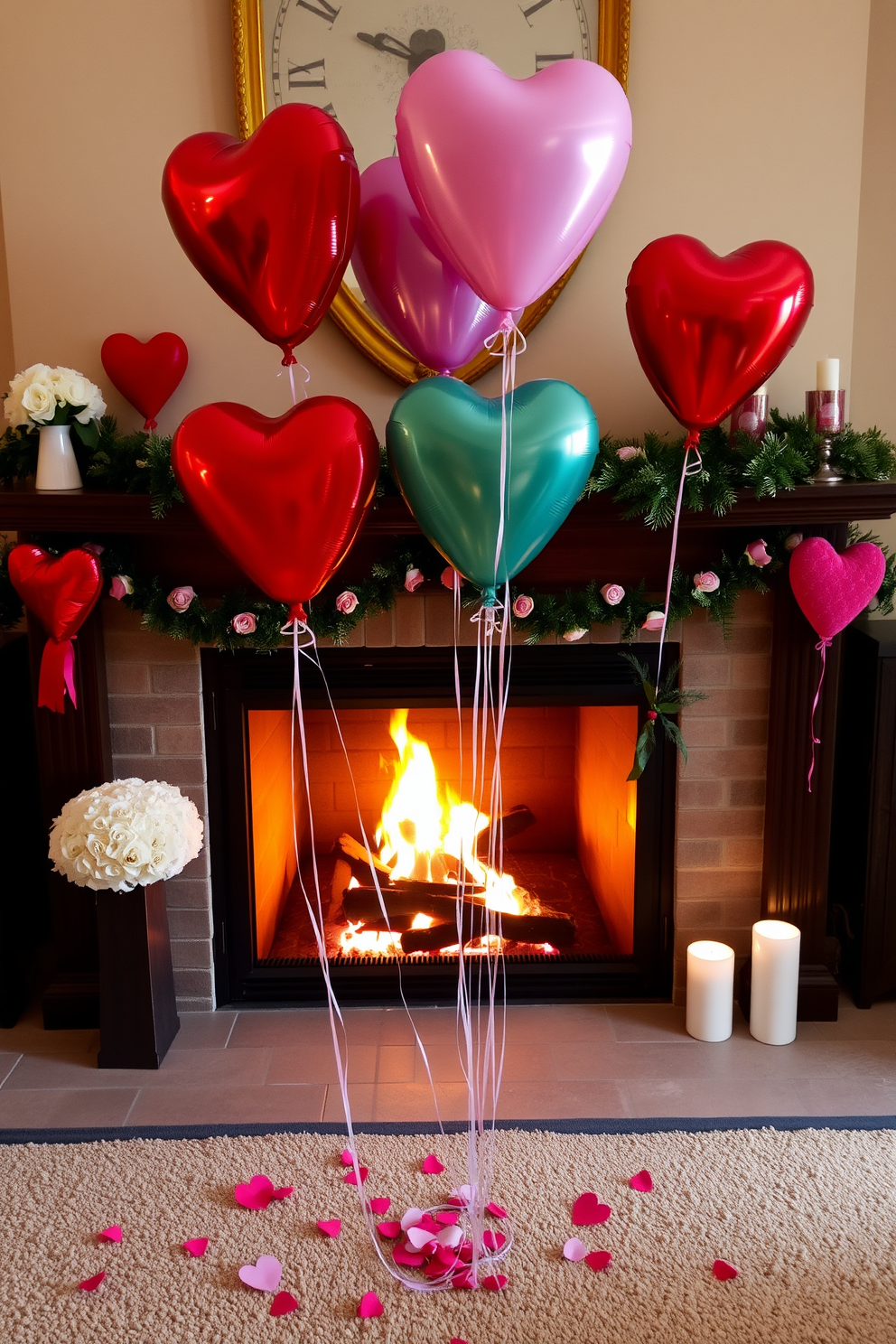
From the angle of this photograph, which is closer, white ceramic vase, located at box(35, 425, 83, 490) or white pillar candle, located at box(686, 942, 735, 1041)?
white ceramic vase, located at box(35, 425, 83, 490)

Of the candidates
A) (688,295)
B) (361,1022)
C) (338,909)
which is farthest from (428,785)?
(688,295)

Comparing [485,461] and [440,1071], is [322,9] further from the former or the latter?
[440,1071]

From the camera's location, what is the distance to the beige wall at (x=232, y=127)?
206 cm

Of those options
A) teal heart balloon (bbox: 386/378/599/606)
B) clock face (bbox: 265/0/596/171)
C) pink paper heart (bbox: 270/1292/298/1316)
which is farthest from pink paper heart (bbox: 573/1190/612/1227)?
clock face (bbox: 265/0/596/171)

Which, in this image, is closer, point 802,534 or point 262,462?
point 262,462

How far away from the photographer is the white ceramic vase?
6.78ft

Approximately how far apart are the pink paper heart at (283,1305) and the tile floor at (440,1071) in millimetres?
446

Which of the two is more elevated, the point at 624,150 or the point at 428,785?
the point at 624,150

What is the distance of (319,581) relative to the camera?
1.60 m

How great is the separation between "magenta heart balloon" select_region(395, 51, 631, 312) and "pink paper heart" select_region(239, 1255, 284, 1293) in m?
1.50

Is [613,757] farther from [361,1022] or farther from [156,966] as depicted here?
[156,966]

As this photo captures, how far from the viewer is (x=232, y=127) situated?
A: 208 cm

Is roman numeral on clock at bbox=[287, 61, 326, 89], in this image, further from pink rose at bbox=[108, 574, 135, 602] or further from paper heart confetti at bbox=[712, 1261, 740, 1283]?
paper heart confetti at bbox=[712, 1261, 740, 1283]

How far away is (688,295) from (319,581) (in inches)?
26.7
